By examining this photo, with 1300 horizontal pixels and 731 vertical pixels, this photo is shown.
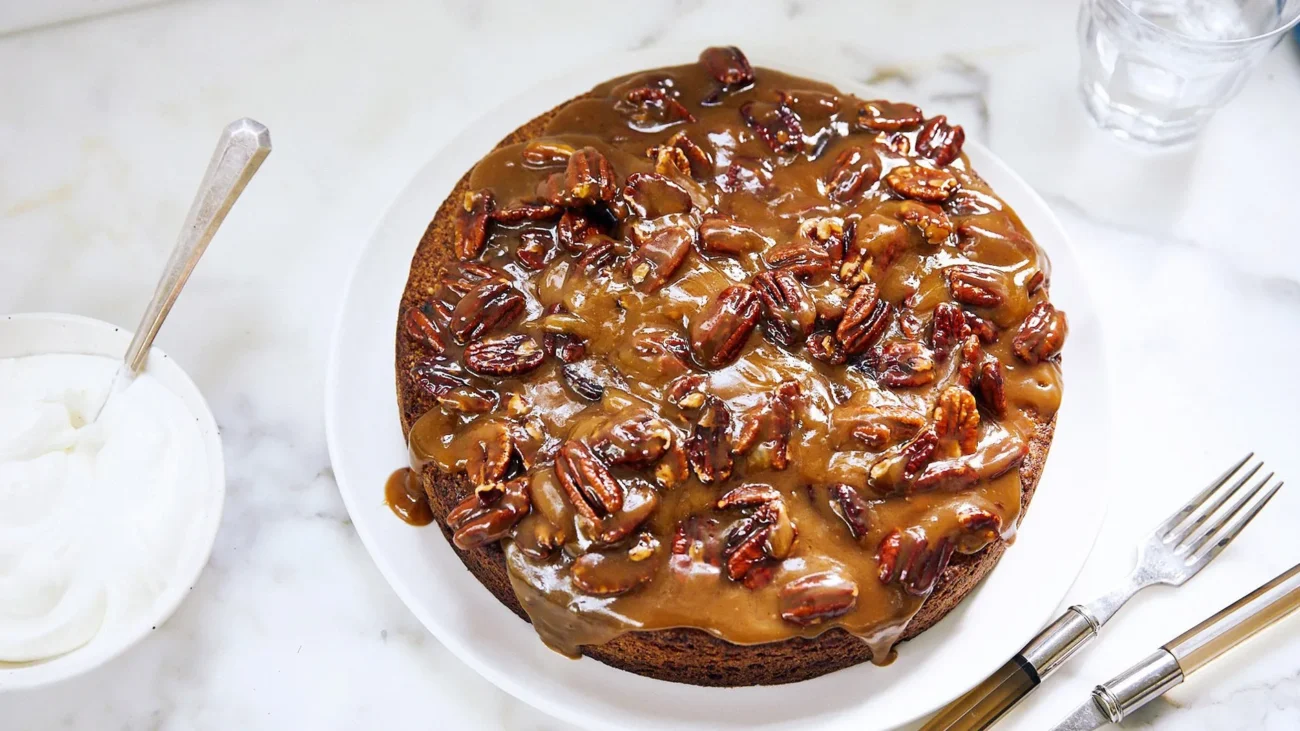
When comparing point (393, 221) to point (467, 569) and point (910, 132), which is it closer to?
point (467, 569)

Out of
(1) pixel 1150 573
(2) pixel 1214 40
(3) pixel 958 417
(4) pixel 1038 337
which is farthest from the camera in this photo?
(2) pixel 1214 40

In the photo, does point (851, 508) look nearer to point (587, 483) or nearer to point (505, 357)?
point (587, 483)

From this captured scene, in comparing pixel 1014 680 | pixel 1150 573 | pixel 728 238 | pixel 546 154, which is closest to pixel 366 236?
pixel 546 154

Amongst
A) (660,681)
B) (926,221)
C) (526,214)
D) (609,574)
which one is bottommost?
(660,681)

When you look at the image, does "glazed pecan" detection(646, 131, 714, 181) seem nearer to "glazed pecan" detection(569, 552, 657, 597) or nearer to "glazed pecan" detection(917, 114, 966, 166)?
"glazed pecan" detection(917, 114, 966, 166)

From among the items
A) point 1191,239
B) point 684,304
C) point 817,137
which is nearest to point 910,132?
point 817,137

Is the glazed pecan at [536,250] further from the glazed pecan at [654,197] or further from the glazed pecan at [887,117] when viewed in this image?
the glazed pecan at [887,117]
